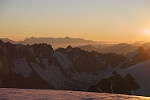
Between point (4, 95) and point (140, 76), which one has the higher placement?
point (4, 95)

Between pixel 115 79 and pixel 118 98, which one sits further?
pixel 115 79

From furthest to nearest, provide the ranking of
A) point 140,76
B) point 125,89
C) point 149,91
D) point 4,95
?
point 140,76 < point 149,91 < point 125,89 < point 4,95

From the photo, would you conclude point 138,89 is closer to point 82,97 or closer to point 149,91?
point 149,91

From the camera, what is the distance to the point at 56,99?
54.2ft

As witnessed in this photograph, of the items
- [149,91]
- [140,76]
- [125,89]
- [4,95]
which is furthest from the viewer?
[140,76]

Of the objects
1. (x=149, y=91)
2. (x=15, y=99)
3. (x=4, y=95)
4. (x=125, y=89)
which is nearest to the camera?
(x=15, y=99)

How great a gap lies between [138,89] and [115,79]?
1474 cm

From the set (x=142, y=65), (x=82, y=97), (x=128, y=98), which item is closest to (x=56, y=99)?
(x=82, y=97)

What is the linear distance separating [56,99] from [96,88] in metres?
101

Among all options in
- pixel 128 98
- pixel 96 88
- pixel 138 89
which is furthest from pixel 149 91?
pixel 128 98

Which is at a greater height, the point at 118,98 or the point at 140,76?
the point at 118,98

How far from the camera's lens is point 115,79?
111938 millimetres

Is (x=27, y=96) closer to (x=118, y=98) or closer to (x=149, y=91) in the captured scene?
(x=118, y=98)

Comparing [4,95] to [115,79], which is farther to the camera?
[115,79]
